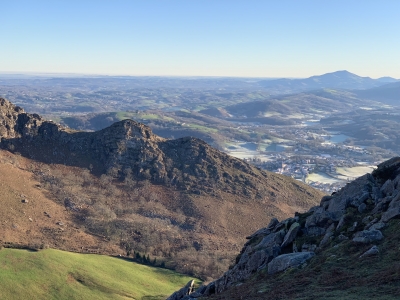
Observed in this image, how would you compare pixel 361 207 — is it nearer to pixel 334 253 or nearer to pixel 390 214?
pixel 390 214

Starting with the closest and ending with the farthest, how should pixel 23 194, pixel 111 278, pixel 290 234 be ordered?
pixel 290 234
pixel 111 278
pixel 23 194

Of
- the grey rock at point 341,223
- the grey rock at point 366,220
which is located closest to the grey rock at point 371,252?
the grey rock at point 366,220

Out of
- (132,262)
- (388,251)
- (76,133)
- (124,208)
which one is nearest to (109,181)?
(124,208)

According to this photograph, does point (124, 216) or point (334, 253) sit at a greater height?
point (334, 253)

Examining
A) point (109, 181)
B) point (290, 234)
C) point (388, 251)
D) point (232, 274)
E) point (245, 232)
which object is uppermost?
point (388, 251)

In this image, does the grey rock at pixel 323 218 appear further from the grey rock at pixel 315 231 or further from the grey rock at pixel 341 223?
the grey rock at pixel 341 223

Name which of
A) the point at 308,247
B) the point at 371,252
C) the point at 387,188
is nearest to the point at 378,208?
the point at 387,188

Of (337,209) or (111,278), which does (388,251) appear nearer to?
(337,209)

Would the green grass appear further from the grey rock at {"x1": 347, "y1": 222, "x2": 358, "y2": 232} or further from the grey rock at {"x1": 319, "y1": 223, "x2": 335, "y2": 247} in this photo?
the grey rock at {"x1": 347, "y1": 222, "x2": 358, "y2": 232}

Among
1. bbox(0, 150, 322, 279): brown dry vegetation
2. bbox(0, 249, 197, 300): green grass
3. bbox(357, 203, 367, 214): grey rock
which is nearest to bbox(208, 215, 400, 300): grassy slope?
bbox(357, 203, 367, 214): grey rock
